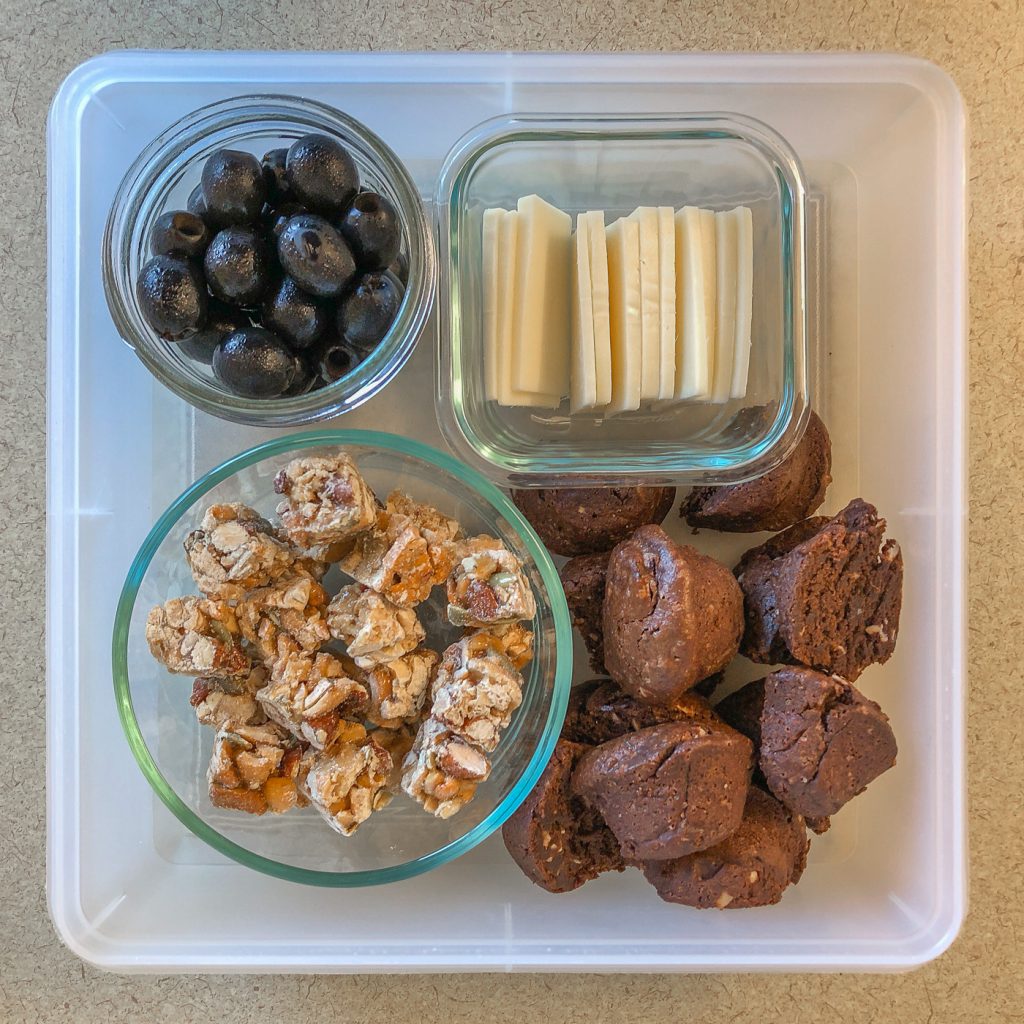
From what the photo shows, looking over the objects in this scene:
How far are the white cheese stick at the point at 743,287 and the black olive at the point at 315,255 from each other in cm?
36

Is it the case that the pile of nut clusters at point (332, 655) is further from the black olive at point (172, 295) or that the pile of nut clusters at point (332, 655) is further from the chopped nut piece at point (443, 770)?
the black olive at point (172, 295)

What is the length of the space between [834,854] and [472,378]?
65cm

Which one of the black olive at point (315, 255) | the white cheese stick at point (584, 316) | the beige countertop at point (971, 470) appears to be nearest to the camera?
the black olive at point (315, 255)

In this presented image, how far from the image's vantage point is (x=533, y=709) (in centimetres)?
89

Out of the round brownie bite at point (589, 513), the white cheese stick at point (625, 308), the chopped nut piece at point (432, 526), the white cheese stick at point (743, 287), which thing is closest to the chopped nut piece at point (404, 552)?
the chopped nut piece at point (432, 526)

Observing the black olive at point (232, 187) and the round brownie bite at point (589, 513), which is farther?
the round brownie bite at point (589, 513)

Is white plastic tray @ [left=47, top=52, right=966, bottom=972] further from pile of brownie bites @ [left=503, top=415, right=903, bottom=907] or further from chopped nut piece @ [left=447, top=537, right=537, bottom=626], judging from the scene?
chopped nut piece @ [left=447, top=537, right=537, bottom=626]

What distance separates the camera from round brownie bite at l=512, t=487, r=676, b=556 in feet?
2.99

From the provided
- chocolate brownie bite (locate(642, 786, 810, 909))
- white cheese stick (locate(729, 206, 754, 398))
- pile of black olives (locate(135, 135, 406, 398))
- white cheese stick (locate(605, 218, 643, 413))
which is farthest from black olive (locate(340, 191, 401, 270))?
chocolate brownie bite (locate(642, 786, 810, 909))

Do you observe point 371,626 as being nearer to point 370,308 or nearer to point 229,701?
point 229,701

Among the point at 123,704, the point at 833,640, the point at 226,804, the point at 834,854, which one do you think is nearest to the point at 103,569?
the point at 123,704

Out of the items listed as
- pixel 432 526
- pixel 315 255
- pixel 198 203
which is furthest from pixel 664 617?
pixel 198 203

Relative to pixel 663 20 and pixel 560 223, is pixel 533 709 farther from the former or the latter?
pixel 663 20

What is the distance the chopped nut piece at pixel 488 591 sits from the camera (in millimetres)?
794
